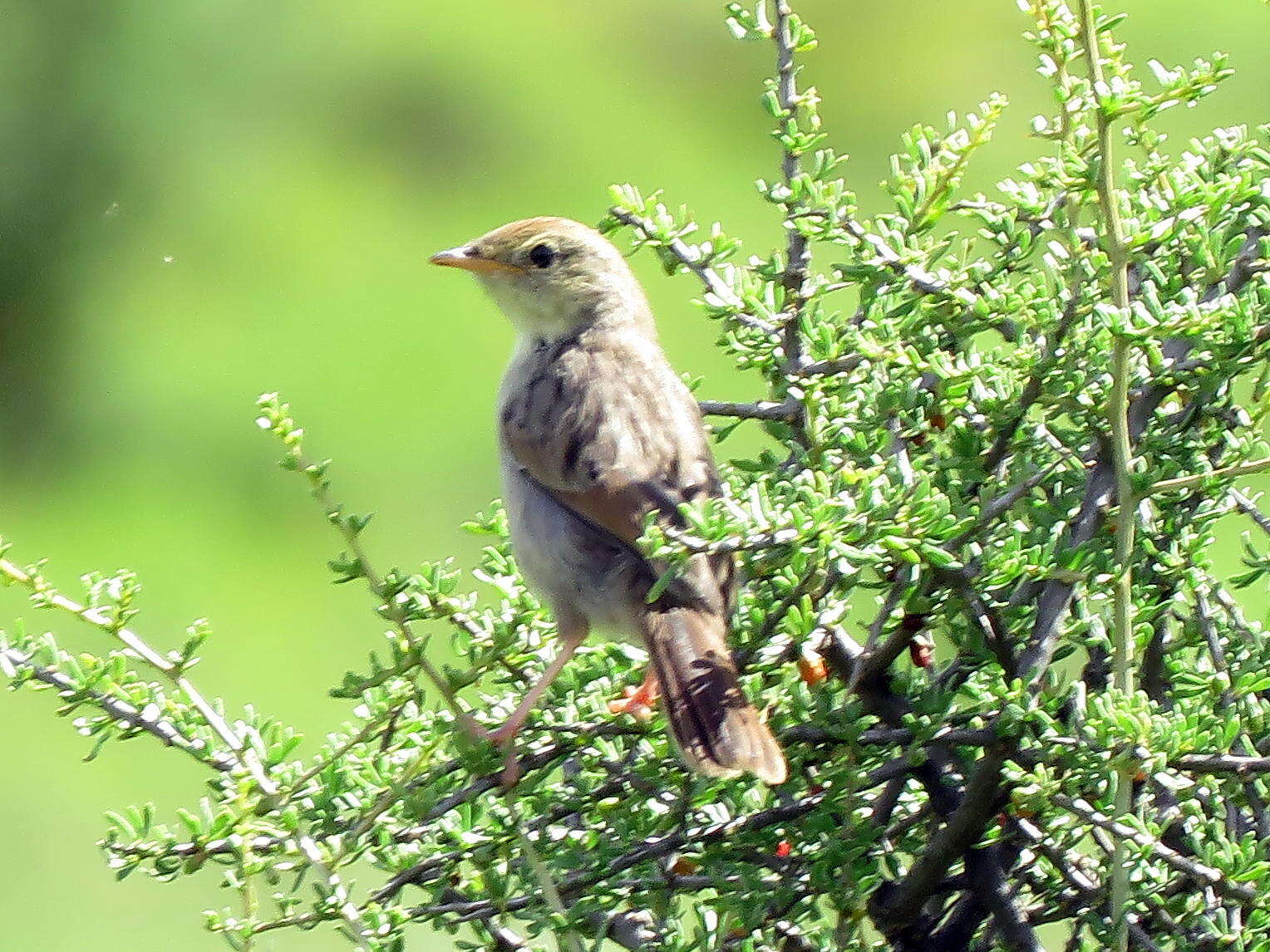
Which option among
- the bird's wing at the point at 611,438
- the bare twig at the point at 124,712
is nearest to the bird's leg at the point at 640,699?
the bird's wing at the point at 611,438

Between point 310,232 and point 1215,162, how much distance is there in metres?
7.91

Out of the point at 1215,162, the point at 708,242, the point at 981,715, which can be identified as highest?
the point at 708,242

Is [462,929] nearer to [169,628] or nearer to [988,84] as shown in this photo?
[169,628]

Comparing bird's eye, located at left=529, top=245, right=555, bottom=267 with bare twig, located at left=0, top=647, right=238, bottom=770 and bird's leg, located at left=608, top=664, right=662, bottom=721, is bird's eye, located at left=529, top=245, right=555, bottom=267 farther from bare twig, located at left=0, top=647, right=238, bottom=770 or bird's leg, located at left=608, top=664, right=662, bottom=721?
bare twig, located at left=0, top=647, right=238, bottom=770

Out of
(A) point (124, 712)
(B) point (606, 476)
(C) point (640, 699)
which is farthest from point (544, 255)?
(A) point (124, 712)

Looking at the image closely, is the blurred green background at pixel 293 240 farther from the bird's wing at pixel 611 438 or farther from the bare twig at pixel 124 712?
the bare twig at pixel 124 712

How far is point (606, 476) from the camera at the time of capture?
3273 millimetres

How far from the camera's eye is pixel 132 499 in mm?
8148

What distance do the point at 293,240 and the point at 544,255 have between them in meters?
6.22

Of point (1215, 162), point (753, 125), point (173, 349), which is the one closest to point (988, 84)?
point (753, 125)

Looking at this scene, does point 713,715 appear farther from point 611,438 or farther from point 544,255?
point 544,255

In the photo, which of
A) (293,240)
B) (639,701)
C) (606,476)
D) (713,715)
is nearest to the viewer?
(713,715)

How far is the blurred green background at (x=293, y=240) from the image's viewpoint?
24.3ft

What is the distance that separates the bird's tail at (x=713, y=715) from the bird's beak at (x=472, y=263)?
142cm
